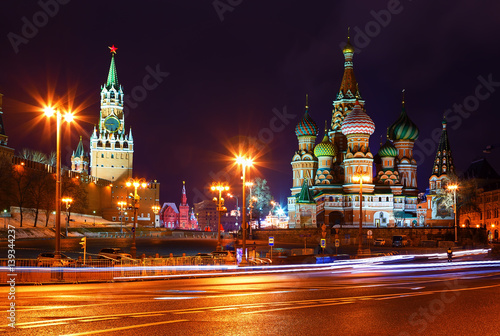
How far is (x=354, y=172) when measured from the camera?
81.2 metres

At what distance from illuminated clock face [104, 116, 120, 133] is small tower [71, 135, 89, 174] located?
13.3 m

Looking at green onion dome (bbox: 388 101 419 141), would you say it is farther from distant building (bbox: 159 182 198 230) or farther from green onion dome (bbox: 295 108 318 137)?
distant building (bbox: 159 182 198 230)

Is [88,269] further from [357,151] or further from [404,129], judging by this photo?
[404,129]

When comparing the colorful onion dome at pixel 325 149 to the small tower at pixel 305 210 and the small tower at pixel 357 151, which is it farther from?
the small tower at pixel 305 210

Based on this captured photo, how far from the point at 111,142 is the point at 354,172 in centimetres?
7797

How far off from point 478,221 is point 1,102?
270 feet

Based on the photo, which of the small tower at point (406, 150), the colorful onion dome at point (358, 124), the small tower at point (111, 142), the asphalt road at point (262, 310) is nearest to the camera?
the asphalt road at point (262, 310)

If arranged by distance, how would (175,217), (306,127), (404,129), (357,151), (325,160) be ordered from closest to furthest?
(357,151), (325,160), (404,129), (306,127), (175,217)

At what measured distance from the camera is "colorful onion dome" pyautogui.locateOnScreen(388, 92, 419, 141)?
302 ft

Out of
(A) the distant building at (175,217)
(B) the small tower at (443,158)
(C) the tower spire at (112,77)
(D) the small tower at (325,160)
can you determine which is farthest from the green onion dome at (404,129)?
(A) the distant building at (175,217)

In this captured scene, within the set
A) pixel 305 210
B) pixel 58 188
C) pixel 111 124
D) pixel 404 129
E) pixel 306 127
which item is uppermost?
pixel 111 124

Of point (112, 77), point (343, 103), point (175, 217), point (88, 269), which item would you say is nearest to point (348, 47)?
point (343, 103)

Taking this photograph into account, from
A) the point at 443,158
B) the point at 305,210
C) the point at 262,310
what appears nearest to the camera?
the point at 262,310

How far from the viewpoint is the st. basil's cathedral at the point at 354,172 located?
81.4m
